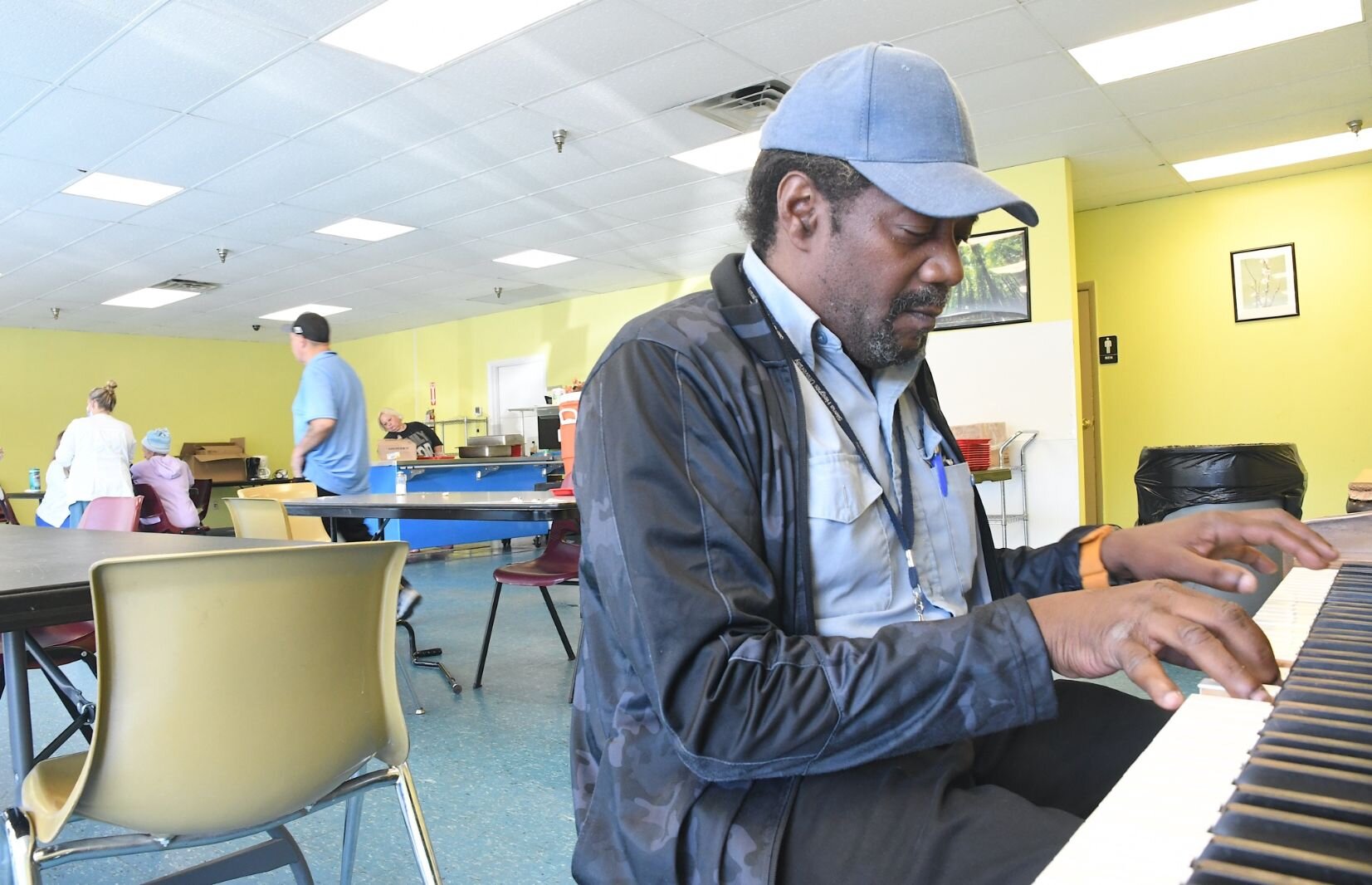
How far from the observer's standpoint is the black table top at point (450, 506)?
2848 millimetres

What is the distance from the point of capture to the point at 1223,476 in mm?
3793

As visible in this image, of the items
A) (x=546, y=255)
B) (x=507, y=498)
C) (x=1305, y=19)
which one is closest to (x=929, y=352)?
(x=1305, y=19)

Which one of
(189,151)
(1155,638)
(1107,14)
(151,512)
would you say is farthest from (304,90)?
(1155,638)

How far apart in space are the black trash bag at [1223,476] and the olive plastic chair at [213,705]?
3618 millimetres

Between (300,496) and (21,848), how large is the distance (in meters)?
2.84

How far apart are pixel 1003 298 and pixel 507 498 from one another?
452 centimetres

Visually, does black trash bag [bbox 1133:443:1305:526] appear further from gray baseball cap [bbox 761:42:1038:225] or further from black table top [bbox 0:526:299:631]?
black table top [bbox 0:526:299:631]

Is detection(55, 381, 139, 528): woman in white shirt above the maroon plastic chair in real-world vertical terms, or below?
above

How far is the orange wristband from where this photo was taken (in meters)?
1.09

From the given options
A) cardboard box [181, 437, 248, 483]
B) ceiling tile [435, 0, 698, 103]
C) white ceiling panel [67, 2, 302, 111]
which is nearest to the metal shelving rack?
ceiling tile [435, 0, 698, 103]


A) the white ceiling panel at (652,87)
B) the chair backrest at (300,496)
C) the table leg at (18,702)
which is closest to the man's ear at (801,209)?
the table leg at (18,702)

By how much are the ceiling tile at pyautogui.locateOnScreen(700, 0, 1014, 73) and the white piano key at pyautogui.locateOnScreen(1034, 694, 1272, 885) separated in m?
3.90

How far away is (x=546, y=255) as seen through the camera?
27.7 ft

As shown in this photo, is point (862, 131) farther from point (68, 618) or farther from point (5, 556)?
point (5, 556)
